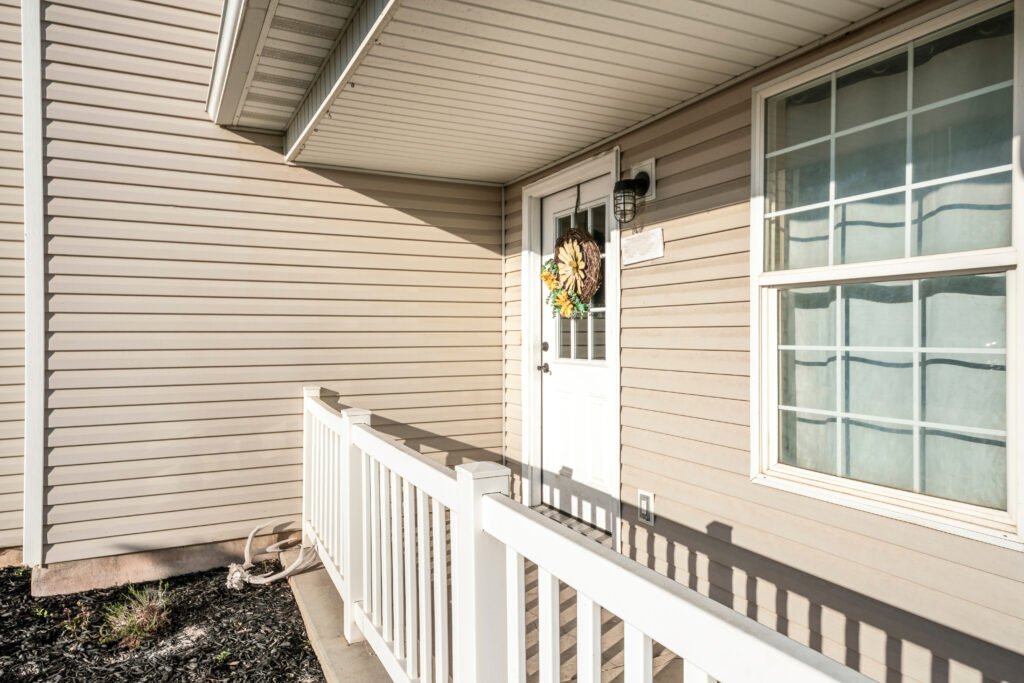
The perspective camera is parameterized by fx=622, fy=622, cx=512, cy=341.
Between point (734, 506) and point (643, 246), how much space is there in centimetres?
137

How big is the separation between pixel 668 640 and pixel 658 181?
2.63 metres

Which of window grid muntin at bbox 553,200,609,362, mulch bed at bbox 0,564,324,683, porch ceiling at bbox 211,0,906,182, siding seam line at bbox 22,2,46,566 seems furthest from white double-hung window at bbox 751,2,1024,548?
siding seam line at bbox 22,2,46,566

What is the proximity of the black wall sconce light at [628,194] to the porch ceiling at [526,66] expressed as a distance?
0.30m

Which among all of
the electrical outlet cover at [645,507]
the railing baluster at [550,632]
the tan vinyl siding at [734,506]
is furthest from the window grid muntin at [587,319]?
the railing baluster at [550,632]

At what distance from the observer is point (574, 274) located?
3.84 meters

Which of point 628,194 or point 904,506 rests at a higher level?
point 628,194

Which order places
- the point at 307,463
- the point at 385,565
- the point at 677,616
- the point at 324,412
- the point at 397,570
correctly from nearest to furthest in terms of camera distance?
the point at 677,616 → the point at 397,570 → the point at 385,565 → the point at 324,412 → the point at 307,463

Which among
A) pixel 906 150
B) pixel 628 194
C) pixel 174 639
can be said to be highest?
pixel 628 194

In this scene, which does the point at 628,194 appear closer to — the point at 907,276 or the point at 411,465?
the point at 907,276

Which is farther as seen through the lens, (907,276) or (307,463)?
(307,463)

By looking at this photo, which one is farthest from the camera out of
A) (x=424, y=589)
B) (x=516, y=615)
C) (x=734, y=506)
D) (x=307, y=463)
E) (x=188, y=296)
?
(x=307, y=463)

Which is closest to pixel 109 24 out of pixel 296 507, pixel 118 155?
pixel 118 155

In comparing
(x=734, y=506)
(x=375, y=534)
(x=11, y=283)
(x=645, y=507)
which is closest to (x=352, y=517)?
(x=375, y=534)

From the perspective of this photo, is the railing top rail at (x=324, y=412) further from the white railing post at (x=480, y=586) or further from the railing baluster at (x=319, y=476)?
the white railing post at (x=480, y=586)
